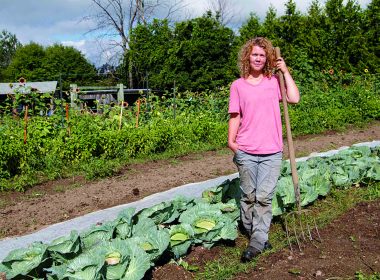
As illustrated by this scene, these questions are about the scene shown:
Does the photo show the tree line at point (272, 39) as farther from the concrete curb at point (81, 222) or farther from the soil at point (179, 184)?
the concrete curb at point (81, 222)

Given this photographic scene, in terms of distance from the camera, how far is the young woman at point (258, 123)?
3332 millimetres

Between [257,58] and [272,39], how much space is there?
550 inches

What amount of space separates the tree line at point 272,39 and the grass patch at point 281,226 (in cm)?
794

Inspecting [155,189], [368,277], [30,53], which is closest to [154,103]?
[155,189]

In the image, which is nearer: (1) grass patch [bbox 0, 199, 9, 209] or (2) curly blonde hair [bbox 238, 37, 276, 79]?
(2) curly blonde hair [bbox 238, 37, 276, 79]

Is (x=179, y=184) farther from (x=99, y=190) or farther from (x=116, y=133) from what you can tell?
(x=116, y=133)

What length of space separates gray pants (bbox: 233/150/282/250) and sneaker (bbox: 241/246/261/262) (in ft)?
0.10

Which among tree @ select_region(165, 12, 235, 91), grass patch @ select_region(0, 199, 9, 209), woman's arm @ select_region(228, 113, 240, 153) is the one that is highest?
tree @ select_region(165, 12, 235, 91)

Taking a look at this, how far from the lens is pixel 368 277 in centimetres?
300

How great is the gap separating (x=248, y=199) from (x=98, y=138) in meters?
4.55

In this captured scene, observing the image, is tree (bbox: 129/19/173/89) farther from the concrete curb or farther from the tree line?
the concrete curb

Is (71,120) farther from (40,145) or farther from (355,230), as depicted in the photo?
(355,230)

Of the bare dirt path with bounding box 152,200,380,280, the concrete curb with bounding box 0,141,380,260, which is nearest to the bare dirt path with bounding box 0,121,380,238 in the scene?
the concrete curb with bounding box 0,141,380,260

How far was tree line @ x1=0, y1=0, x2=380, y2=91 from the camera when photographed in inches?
619
